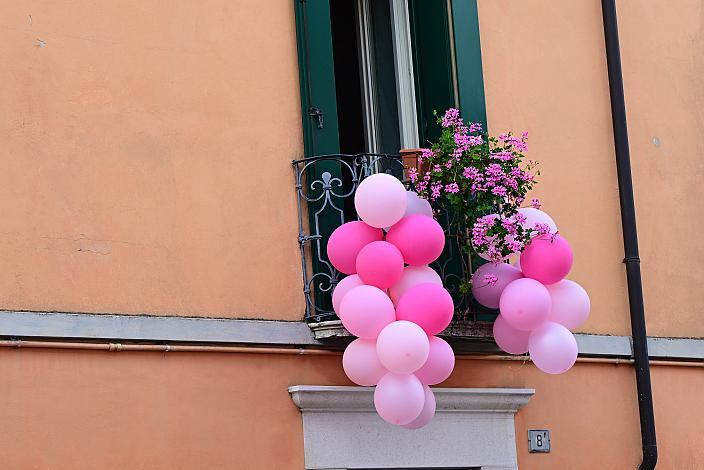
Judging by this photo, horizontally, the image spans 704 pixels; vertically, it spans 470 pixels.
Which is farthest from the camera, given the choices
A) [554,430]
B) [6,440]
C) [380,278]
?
[554,430]

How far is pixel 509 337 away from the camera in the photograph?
724 cm

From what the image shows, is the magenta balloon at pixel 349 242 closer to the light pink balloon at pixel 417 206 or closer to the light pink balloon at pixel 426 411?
the light pink balloon at pixel 417 206

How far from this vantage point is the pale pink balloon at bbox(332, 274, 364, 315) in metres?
6.87

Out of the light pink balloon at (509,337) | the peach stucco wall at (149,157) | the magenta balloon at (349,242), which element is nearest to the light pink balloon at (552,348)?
the light pink balloon at (509,337)

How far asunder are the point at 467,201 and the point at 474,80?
1234mm

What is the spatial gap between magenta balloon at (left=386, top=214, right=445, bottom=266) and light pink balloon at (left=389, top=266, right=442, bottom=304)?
0.14ft

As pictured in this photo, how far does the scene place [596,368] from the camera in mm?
8453


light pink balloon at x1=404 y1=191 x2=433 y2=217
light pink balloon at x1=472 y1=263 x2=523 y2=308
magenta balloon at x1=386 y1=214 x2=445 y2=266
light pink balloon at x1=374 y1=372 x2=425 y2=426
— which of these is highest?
light pink balloon at x1=404 y1=191 x2=433 y2=217

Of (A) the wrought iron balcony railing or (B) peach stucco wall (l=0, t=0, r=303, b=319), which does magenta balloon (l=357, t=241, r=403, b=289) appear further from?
(B) peach stucco wall (l=0, t=0, r=303, b=319)

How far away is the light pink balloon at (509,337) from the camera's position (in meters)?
7.23

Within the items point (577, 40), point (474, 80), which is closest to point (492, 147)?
point (474, 80)

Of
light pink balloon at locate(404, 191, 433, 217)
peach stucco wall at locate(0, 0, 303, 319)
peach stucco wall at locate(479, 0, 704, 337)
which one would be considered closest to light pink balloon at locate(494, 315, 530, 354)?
light pink balloon at locate(404, 191, 433, 217)

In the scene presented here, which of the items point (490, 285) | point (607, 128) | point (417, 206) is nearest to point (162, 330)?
point (417, 206)

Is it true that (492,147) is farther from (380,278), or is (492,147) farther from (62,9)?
(62,9)
